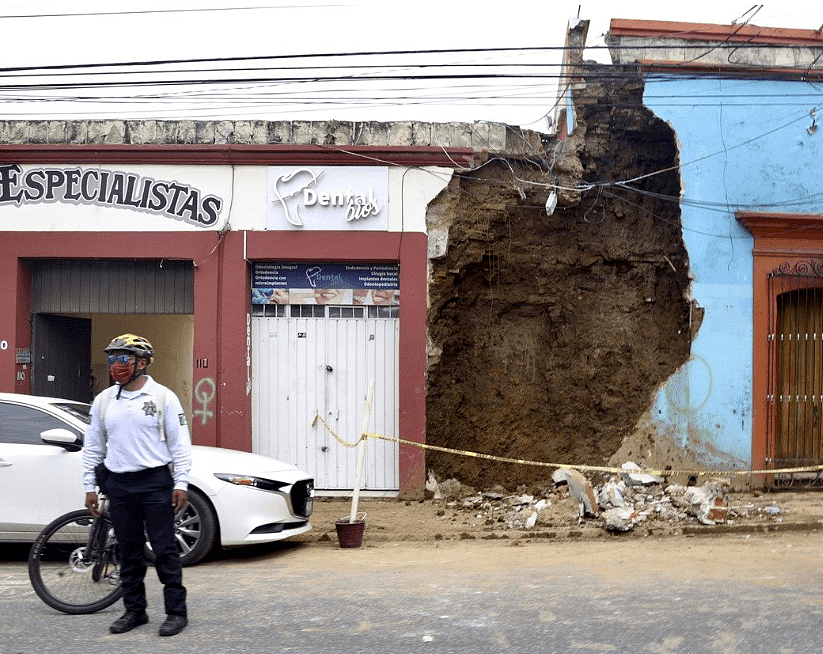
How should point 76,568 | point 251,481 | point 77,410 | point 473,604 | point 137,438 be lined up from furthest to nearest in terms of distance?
point 77,410
point 251,481
point 473,604
point 76,568
point 137,438

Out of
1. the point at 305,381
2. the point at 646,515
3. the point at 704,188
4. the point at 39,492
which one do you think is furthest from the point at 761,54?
the point at 39,492

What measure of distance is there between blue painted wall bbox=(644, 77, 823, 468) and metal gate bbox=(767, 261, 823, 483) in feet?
1.15

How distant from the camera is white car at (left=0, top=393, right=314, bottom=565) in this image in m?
7.60

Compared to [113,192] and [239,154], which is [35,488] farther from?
[239,154]

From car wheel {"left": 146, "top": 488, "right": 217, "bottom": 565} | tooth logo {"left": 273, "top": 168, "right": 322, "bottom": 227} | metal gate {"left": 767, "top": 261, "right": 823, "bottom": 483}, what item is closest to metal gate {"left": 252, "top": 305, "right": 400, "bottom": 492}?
tooth logo {"left": 273, "top": 168, "right": 322, "bottom": 227}

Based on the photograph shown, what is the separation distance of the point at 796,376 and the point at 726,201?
2.43 metres

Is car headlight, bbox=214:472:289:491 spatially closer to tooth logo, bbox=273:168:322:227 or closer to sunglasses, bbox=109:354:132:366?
sunglasses, bbox=109:354:132:366

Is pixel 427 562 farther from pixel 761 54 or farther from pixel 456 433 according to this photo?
pixel 761 54

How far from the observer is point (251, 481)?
7.93m

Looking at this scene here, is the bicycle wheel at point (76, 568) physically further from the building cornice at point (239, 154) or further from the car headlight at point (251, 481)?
the building cornice at point (239, 154)

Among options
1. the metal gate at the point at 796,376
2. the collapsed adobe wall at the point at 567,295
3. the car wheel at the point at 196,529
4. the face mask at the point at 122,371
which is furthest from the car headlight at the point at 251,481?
the metal gate at the point at 796,376

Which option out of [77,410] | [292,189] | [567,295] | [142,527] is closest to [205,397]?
[292,189]

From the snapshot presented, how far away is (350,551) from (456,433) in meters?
3.42

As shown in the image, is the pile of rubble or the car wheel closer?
the car wheel
